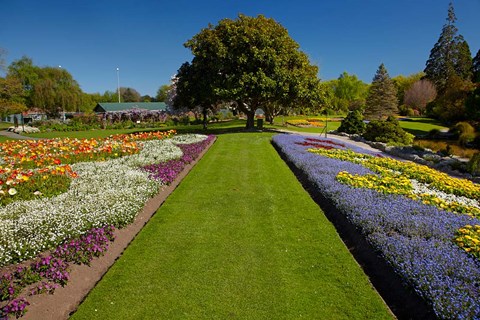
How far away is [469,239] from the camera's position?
18.9 feet

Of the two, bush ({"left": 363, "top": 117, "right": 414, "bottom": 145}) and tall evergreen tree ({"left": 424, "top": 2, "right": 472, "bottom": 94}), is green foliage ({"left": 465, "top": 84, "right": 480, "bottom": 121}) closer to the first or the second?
bush ({"left": 363, "top": 117, "right": 414, "bottom": 145})

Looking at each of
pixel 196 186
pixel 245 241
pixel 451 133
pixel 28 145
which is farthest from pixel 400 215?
pixel 451 133

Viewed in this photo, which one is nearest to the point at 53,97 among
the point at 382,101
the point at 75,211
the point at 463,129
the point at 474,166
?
the point at 382,101

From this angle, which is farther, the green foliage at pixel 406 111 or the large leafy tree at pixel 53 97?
the large leafy tree at pixel 53 97

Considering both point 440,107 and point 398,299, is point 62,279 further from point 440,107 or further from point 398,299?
point 440,107

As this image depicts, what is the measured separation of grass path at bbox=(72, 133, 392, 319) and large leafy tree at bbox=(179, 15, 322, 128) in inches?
666

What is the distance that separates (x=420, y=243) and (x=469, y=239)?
914 mm

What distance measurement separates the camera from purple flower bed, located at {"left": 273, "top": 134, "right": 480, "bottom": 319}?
4.27 meters

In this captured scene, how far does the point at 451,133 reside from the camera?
28703mm

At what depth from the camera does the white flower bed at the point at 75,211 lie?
5.47 m

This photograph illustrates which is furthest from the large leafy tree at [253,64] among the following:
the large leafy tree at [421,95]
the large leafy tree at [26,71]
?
the large leafy tree at [26,71]

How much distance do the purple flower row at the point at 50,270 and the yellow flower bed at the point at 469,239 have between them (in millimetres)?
6164

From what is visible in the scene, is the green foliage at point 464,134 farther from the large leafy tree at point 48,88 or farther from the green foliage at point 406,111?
the large leafy tree at point 48,88

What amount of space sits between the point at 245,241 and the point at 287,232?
103 centimetres
